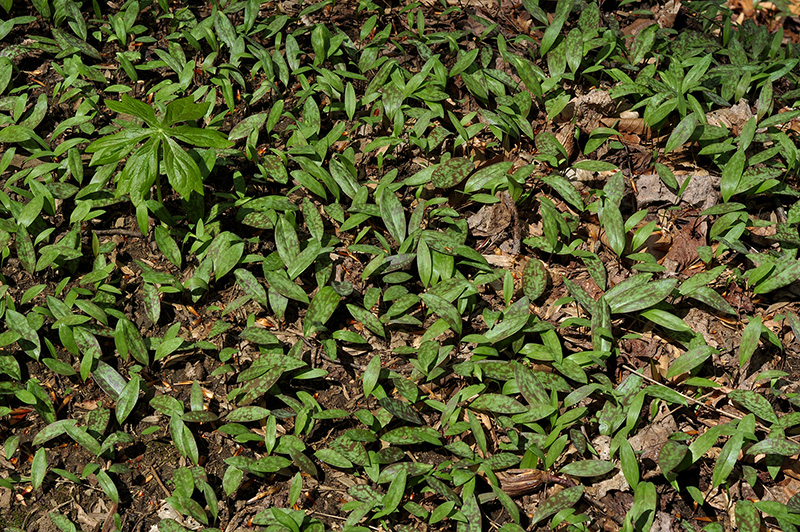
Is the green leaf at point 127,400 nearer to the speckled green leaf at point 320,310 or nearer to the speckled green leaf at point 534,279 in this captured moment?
the speckled green leaf at point 320,310

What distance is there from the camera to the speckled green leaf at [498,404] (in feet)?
7.27

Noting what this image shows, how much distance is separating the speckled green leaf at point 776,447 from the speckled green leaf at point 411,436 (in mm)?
1072

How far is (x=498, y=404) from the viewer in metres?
2.23

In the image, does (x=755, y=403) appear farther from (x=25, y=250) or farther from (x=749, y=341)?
(x=25, y=250)

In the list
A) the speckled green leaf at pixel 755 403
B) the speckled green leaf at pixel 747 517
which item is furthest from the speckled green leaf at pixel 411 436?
the speckled green leaf at pixel 755 403

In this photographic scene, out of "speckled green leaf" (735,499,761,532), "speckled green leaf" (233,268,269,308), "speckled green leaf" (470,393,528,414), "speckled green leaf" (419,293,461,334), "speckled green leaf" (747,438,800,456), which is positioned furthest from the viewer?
"speckled green leaf" (233,268,269,308)

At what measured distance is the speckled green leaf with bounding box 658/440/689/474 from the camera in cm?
205

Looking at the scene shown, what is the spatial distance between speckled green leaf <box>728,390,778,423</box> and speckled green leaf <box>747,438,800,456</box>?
3.5 inches

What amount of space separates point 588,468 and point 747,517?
1.65 ft

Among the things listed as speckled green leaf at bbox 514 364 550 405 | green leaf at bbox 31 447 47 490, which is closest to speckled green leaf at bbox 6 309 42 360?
green leaf at bbox 31 447 47 490

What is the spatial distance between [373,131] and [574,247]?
1.08 metres

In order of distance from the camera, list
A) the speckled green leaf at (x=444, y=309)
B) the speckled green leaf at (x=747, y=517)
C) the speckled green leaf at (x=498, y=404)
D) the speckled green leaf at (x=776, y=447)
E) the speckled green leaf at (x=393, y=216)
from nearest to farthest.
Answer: the speckled green leaf at (x=747, y=517) < the speckled green leaf at (x=776, y=447) < the speckled green leaf at (x=498, y=404) < the speckled green leaf at (x=444, y=309) < the speckled green leaf at (x=393, y=216)

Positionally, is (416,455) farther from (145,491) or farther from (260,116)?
(260,116)

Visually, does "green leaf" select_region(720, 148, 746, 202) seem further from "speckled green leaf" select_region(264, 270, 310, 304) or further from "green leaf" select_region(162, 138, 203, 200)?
"green leaf" select_region(162, 138, 203, 200)
